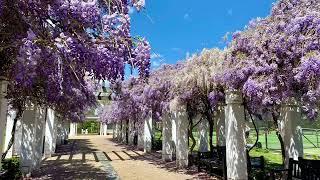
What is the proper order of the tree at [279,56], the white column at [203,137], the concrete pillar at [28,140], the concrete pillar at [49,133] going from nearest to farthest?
1. the tree at [279,56]
2. the concrete pillar at [28,140]
3. the white column at [203,137]
4. the concrete pillar at [49,133]

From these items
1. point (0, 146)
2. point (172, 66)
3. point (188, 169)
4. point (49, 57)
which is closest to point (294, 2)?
point (49, 57)

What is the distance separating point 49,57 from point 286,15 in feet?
17.0

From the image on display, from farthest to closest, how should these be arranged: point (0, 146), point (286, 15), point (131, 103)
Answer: point (131, 103) → point (286, 15) → point (0, 146)

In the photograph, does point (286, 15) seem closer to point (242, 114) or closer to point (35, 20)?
point (242, 114)

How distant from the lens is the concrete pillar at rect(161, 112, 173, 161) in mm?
19375

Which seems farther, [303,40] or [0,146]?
[303,40]

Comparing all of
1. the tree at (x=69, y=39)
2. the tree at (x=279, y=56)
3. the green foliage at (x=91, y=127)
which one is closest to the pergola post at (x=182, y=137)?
the tree at (x=279, y=56)

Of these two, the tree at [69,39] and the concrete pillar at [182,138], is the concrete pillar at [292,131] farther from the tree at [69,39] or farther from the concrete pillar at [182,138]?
the tree at [69,39]

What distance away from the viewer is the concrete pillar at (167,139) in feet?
63.6

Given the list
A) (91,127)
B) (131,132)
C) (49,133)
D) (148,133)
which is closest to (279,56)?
(49,133)

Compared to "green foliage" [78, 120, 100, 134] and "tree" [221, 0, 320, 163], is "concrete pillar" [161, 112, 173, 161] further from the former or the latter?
"green foliage" [78, 120, 100, 134]

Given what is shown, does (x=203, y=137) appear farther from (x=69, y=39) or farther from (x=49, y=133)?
(x=69, y=39)

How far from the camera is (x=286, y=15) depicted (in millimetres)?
8367

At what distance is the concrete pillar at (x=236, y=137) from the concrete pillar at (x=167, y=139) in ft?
29.9
